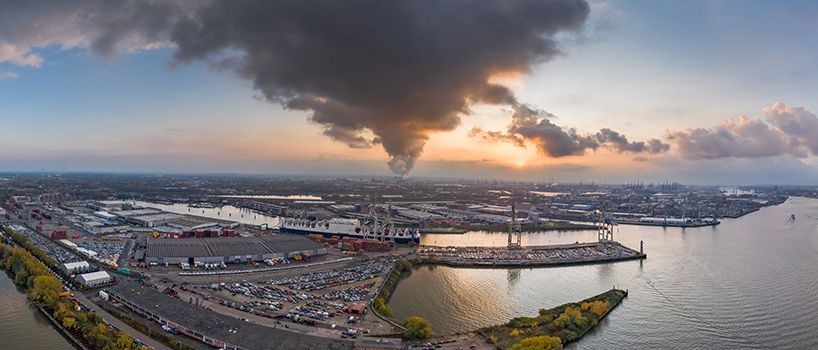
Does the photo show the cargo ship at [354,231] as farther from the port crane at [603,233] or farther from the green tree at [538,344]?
the green tree at [538,344]

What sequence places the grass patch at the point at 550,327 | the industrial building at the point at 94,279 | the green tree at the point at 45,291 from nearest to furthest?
the grass patch at the point at 550,327, the green tree at the point at 45,291, the industrial building at the point at 94,279

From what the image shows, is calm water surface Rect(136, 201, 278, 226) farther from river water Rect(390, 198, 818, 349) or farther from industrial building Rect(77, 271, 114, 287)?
industrial building Rect(77, 271, 114, 287)

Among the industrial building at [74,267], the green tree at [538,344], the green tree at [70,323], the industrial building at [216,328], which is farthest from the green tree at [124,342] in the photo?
the green tree at [538,344]

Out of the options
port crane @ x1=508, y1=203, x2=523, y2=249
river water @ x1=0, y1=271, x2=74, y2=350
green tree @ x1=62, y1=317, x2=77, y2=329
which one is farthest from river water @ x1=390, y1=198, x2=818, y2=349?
river water @ x1=0, y1=271, x2=74, y2=350

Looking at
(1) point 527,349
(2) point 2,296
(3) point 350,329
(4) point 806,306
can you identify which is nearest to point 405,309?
(3) point 350,329

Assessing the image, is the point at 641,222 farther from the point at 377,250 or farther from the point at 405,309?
the point at 405,309

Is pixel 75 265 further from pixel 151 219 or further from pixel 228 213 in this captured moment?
pixel 228 213
